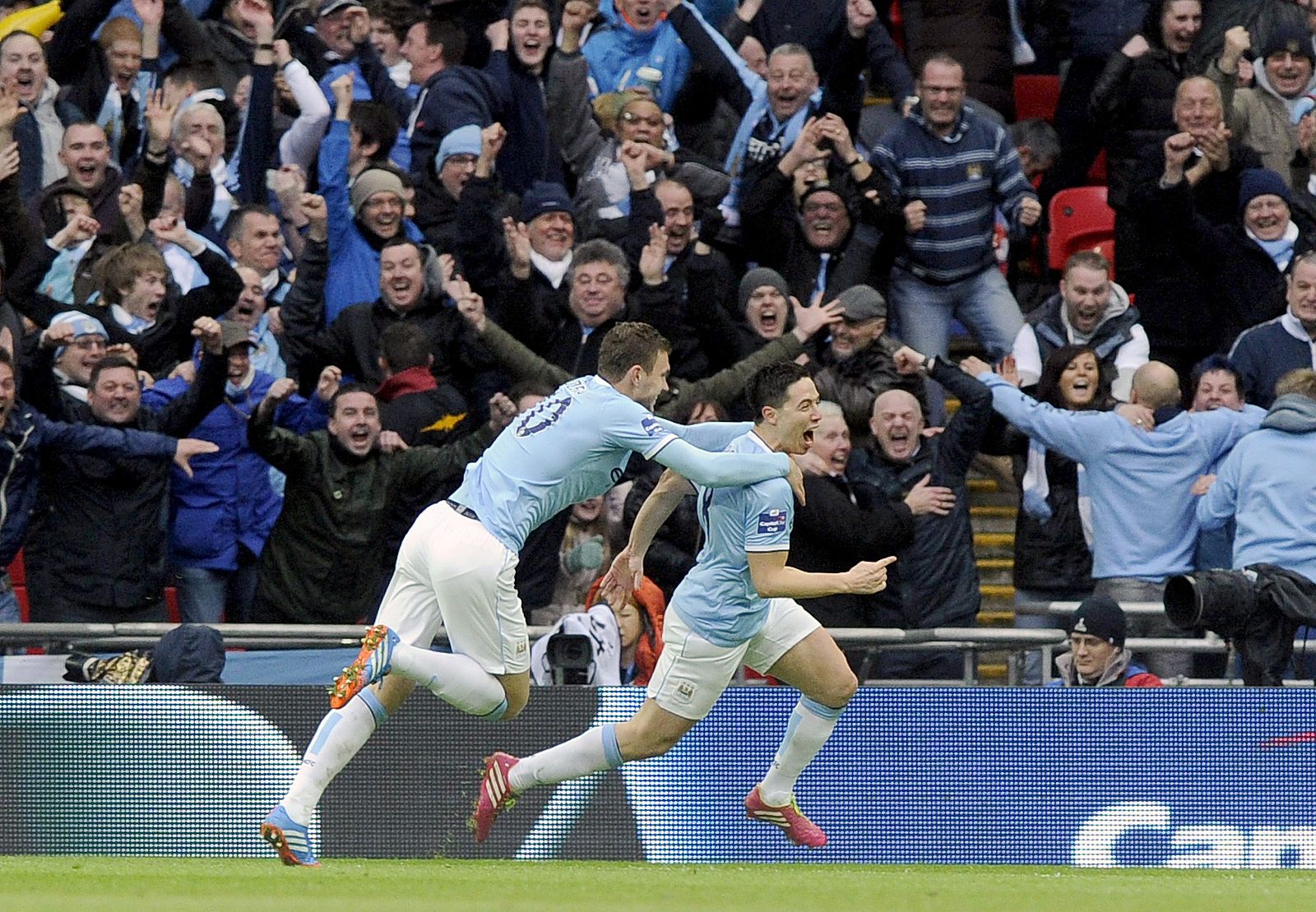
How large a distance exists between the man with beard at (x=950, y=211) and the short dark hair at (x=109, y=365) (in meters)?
4.49

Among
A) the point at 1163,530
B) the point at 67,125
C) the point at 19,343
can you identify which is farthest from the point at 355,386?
the point at 1163,530

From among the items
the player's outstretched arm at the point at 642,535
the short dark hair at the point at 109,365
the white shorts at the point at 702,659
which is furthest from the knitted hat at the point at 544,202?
the white shorts at the point at 702,659

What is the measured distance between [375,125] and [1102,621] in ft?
16.9

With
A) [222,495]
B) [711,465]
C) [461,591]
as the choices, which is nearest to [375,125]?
[222,495]

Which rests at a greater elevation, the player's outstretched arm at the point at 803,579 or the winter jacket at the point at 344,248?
the player's outstretched arm at the point at 803,579

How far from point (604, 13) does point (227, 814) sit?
649 centimetres

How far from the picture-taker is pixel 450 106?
42.6ft

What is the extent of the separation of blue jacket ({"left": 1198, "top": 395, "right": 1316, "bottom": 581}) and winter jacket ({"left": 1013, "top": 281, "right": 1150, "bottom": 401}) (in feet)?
5.01

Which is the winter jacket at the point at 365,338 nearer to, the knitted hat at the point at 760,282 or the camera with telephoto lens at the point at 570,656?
the knitted hat at the point at 760,282

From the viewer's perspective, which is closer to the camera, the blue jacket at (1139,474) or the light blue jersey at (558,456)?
the light blue jersey at (558,456)

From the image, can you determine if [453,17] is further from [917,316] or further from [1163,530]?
[1163,530]

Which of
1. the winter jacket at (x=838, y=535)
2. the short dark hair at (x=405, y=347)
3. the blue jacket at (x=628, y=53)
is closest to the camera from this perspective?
the winter jacket at (x=838, y=535)

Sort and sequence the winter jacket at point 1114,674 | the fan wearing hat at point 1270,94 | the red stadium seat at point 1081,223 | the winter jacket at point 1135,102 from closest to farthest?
1. the winter jacket at point 1114,674
2. the fan wearing hat at point 1270,94
3. the winter jacket at point 1135,102
4. the red stadium seat at point 1081,223

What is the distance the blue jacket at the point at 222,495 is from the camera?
36.1 feet
